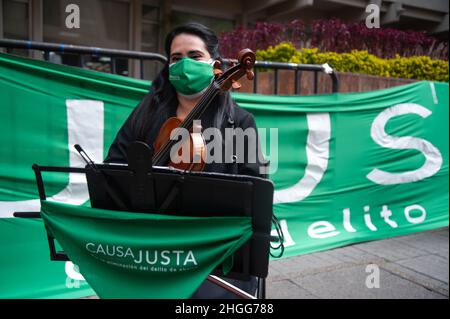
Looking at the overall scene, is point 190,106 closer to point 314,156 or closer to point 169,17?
point 314,156

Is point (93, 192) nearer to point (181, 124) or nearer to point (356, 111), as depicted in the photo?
point (181, 124)

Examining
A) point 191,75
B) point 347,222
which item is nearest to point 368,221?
point 347,222

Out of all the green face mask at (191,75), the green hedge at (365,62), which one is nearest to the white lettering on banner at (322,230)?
the green hedge at (365,62)

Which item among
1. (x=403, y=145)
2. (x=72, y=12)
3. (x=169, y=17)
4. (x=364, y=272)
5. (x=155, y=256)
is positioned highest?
(x=169, y=17)

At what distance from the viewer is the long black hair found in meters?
1.87

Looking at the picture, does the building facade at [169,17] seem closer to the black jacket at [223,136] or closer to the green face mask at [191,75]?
the black jacket at [223,136]

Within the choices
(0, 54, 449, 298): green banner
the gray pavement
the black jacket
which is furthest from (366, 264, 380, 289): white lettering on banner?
the black jacket

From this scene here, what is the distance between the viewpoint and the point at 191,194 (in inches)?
54.9

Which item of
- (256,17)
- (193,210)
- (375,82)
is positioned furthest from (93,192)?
(256,17)

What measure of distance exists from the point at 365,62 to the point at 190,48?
11.1 ft

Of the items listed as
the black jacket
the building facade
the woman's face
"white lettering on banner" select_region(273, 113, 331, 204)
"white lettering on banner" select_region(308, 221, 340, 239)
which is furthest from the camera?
the building facade

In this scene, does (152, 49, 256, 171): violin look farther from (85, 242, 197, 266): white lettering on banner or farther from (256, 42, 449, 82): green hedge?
(256, 42, 449, 82): green hedge

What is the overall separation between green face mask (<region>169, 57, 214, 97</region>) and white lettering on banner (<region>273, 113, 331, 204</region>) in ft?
7.88

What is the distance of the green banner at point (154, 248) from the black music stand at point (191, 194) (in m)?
0.04
